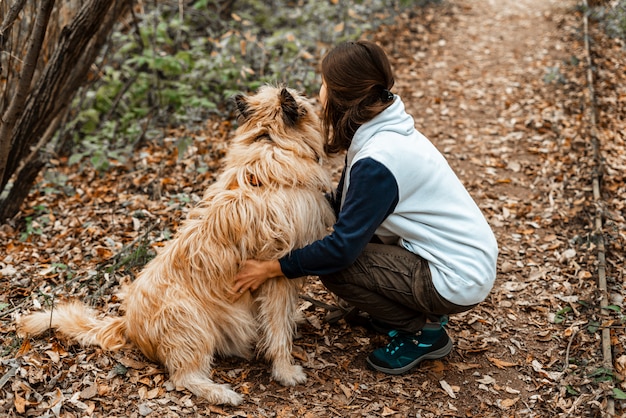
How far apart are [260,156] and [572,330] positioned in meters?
2.40

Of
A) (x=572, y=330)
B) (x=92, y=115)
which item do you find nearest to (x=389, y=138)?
(x=572, y=330)

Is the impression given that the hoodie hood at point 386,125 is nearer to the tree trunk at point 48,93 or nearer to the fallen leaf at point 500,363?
the fallen leaf at point 500,363

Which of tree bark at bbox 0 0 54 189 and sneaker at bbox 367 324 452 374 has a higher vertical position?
tree bark at bbox 0 0 54 189

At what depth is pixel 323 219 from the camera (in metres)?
3.22

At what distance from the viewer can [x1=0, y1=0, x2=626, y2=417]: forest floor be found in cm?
307

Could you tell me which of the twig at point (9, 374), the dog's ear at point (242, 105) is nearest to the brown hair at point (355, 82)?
the dog's ear at point (242, 105)

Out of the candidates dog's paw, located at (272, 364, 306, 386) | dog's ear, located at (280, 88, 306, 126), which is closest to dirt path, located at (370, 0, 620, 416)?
dog's paw, located at (272, 364, 306, 386)

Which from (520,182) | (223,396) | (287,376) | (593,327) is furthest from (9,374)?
(520,182)

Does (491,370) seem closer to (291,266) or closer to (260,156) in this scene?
(291,266)

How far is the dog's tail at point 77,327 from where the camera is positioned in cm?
320

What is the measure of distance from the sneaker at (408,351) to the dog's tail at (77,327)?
158 cm

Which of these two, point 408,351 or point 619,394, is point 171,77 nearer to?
point 408,351

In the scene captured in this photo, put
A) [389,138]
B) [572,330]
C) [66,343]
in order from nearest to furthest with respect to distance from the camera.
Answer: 1. [389,138]
2. [66,343]
3. [572,330]

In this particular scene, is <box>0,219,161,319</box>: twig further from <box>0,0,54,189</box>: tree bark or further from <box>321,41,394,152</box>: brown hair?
<box>321,41,394,152</box>: brown hair
